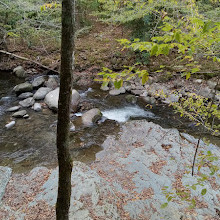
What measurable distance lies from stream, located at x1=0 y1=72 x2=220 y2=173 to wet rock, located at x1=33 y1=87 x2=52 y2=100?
3.02 ft

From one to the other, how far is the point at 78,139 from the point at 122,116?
8.41 ft

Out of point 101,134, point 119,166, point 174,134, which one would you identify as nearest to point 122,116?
point 101,134

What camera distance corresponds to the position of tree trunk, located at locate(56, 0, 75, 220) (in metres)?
1.41

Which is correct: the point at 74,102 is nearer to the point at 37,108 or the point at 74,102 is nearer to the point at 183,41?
the point at 37,108

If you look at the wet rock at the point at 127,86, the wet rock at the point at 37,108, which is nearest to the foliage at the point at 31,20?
the wet rock at the point at 37,108

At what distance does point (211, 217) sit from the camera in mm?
3436

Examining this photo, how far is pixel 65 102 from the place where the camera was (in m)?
1.64

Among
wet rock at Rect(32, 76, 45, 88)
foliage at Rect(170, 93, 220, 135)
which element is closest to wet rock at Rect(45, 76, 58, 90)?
wet rock at Rect(32, 76, 45, 88)

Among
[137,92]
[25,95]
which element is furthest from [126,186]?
[25,95]

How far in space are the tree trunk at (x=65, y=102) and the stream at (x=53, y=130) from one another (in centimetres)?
321

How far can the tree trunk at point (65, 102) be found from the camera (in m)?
1.41

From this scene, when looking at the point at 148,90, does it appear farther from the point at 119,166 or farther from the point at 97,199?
the point at 97,199

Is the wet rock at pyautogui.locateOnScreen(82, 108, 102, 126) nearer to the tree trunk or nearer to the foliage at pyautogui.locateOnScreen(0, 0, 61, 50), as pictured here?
the foliage at pyautogui.locateOnScreen(0, 0, 61, 50)

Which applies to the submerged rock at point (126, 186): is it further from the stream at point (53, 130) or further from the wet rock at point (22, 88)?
the wet rock at point (22, 88)
